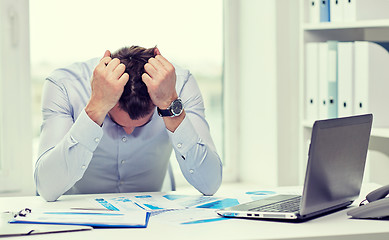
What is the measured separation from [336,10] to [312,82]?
0.32m

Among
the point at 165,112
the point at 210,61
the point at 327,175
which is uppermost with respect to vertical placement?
the point at 210,61

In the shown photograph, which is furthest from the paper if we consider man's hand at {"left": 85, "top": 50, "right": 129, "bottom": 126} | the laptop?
man's hand at {"left": 85, "top": 50, "right": 129, "bottom": 126}

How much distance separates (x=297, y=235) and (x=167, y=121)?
0.68 m

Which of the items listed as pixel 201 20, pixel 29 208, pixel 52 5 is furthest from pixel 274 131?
pixel 29 208

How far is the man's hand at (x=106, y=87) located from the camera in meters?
1.77

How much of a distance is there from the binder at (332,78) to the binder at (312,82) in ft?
0.29

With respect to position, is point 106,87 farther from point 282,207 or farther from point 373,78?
point 373,78

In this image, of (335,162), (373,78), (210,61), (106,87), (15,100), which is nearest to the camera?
(335,162)

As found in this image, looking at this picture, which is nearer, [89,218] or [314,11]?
[89,218]

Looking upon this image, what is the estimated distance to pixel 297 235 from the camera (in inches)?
52.5

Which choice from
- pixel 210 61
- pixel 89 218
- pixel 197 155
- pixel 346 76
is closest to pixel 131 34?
pixel 210 61

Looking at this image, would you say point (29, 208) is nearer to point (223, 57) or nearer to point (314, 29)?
point (314, 29)

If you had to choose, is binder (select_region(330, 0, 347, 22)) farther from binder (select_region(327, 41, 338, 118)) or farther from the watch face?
the watch face

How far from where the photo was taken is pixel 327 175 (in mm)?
1465
